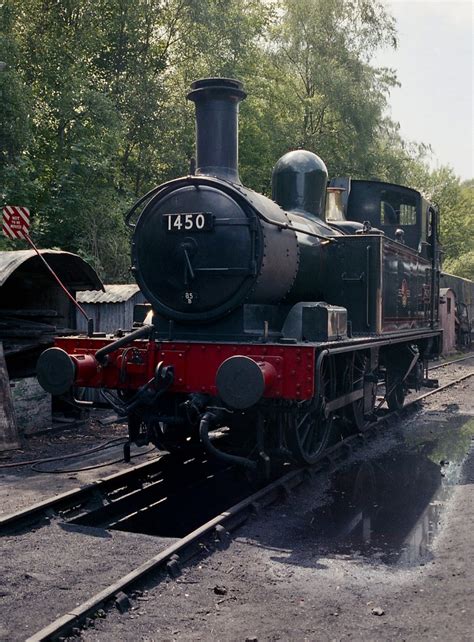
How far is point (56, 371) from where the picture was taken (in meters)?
6.02

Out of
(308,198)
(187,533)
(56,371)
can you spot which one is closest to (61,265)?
(308,198)

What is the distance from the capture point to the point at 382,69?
1093 inches

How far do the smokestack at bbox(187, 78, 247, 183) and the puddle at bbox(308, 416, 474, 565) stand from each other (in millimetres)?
3157

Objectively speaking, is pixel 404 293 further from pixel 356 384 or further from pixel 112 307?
pixel 112 307

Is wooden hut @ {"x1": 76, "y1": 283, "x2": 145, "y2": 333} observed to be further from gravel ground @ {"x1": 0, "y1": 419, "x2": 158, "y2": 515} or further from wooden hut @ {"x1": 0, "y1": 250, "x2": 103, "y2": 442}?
gravel ground @ {"x1": 0, "y1": 419, "x2": 158, "y2": 515}

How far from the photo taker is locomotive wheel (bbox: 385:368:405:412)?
384 inches

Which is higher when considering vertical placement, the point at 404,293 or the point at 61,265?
the point at 61,265

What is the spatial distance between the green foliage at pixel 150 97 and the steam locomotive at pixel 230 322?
8.24 m

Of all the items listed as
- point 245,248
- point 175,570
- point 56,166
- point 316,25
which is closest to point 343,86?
point 316,25

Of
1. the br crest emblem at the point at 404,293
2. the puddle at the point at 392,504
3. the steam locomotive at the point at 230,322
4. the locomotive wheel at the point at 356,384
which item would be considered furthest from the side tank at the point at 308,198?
the puddle at the point at 392,504

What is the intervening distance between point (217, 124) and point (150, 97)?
1441 cm

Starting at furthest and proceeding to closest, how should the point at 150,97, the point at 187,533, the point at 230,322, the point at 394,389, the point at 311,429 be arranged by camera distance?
the point at 150,97, the point at 394,389, the point at 311,429, the point at 230,322, the point at 187,533

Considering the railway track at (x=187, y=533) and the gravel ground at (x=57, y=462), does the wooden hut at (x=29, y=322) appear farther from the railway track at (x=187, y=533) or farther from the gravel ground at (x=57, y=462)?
the railway track at (x=187, y=533)

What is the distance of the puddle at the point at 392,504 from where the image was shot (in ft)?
16.1
